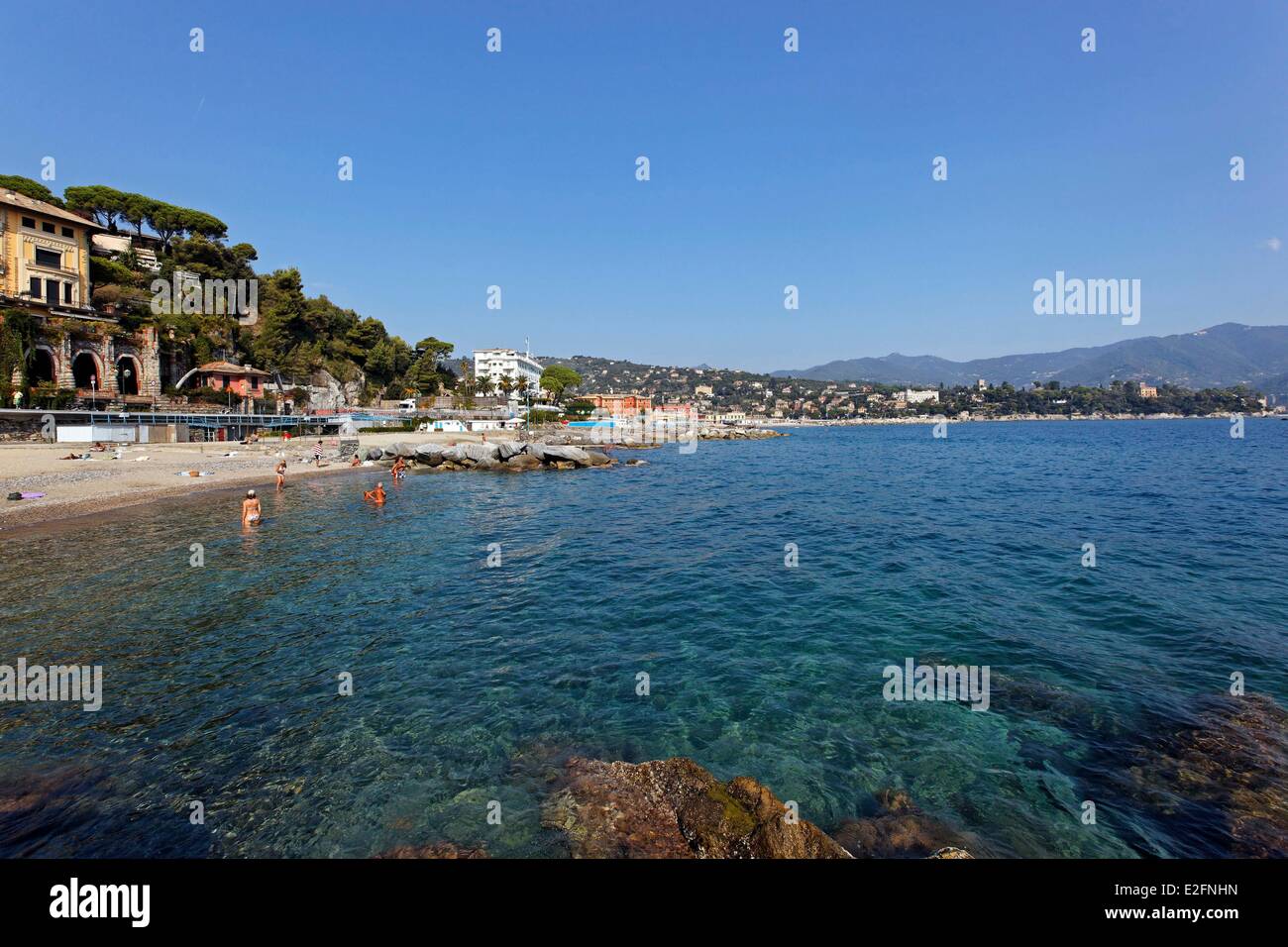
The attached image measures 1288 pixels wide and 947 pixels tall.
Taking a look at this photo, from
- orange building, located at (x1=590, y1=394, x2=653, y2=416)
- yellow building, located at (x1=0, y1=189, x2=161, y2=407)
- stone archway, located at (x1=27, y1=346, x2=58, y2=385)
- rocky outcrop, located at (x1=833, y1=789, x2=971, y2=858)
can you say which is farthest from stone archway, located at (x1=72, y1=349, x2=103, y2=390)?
orange building, located at (x1=590, y1=394, x2=653, y2=416)

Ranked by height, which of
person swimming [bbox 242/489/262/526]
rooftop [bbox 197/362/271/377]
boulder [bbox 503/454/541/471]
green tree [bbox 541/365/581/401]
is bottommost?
person swimming [bbox 242/489/262/526]

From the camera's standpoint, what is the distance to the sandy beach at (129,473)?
24.5 metres

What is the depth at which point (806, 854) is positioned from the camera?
5559mm

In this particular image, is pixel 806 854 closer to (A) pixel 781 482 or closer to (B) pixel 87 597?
(B) pixel 87 597

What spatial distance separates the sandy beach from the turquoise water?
3791 millimetres

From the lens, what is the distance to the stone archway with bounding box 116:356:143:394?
56.1 m

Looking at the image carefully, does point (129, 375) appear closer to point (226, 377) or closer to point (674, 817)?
point (226, 377)

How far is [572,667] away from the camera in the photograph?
1104 cm

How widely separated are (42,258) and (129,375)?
13.0 metres

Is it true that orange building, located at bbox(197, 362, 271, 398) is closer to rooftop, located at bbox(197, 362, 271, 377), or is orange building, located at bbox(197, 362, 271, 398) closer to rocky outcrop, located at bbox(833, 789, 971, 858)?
rooftop, located at bbox(197, 362, 271, 377)

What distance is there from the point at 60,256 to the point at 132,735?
75.2 m

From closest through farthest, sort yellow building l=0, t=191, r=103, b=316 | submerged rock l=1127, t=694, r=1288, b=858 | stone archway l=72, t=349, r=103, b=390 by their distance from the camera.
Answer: submerged rock l=1127, t=694, r=1288, b=858, yellow building l=0, t=191, r=103, b=316, stone archway l=72, t=349, r=103, b=390

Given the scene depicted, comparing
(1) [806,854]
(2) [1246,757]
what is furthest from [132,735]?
(2) [1246,757]

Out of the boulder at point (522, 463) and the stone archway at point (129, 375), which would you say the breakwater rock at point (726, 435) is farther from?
the stone archway at point (129, 375)
